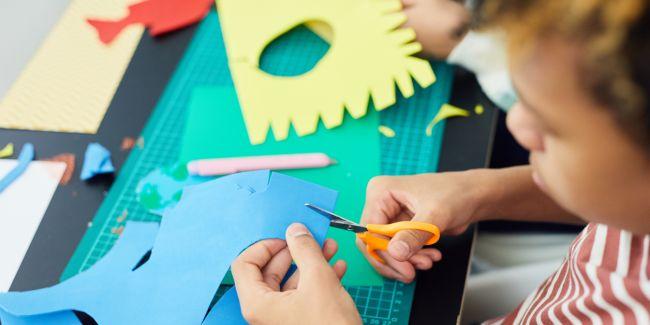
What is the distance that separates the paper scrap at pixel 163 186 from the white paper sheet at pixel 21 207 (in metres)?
0.10

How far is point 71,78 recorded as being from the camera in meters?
0.81

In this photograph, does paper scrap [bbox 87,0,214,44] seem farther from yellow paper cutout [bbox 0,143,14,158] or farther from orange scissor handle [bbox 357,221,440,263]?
orange scissor handle [bbox 357,221,440,263]

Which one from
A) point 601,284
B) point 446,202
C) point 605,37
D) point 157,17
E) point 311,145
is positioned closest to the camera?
point 605,37

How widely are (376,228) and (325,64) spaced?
27 centimetres

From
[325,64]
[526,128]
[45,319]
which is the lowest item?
[45,319]

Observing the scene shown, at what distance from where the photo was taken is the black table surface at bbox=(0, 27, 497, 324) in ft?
1.99

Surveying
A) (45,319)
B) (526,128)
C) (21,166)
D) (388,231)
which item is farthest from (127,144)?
(526,128)

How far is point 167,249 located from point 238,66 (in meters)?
0.28

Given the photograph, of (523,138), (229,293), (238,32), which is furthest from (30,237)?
(523,138)

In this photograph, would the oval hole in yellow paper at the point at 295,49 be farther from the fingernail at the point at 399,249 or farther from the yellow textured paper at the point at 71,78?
the fingernail at the point at 399,249

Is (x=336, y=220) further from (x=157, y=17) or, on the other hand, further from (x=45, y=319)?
(x=157, y=17)

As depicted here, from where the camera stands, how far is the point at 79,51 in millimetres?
840

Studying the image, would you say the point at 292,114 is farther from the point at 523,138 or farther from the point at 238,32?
the point at 523,138

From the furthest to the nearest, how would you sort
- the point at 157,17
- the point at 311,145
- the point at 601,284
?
1. the point at 157,17
2. the point at 311,145
3. the point at 601,284
